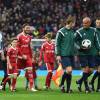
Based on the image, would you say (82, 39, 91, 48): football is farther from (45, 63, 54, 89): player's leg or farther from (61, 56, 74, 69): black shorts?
(45, 63, 54, 89): player's leg

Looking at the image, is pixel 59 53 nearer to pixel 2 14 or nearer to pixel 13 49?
pixel 13 49

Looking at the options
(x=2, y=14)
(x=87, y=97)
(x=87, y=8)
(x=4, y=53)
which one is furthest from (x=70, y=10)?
(x=87, y=97)

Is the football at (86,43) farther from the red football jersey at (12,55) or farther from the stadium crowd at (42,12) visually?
the stadium crowd at (42,12)

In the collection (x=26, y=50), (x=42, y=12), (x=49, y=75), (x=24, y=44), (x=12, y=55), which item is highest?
(x=42, y=12)

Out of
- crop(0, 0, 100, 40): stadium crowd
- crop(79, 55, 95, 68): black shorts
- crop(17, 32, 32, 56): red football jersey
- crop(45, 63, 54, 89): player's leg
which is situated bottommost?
crop(45, 63, 54, 89): player's leg

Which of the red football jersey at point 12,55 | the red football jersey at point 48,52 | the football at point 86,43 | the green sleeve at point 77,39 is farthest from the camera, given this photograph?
the red football jersey at point 48,52

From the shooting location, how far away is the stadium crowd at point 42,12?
3566 centimetres

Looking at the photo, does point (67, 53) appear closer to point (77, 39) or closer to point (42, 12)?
point (77, 39)

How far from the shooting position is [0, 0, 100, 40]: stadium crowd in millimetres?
35656

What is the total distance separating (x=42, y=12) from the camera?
123ft

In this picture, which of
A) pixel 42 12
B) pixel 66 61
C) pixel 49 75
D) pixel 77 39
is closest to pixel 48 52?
pixel 49 75

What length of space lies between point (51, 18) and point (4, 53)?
1792cm

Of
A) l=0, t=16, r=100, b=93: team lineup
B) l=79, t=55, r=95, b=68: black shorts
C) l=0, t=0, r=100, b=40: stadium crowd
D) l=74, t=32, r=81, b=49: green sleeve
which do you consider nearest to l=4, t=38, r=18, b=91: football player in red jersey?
l=0, t=16, r=100, b=93: team lineup

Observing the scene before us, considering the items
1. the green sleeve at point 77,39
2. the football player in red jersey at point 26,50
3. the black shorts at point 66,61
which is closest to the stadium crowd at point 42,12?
the football player in red jersey at point 26,50
